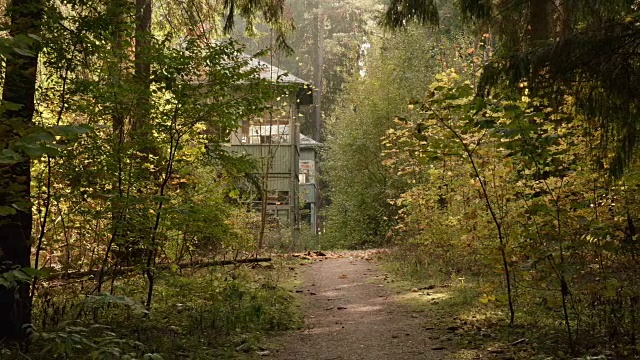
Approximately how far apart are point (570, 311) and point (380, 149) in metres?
18.2

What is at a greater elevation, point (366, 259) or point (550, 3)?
point (550, 3)

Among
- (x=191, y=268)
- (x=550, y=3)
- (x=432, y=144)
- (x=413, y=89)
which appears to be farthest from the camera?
(x=413, y=89)

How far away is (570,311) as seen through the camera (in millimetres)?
7188

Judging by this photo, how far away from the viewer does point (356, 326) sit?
7.98 m

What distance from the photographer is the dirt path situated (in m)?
6.52

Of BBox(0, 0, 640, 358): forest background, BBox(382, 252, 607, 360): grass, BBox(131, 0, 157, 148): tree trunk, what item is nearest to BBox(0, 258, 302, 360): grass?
BBox(0, 0, 640, 358): forest background

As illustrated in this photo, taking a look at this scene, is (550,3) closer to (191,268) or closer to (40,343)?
(191,268)

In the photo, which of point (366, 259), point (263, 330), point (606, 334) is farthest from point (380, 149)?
point (606, 334)

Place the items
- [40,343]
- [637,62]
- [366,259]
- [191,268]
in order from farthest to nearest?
[366,259] → [191,268] → [40,343] → [637,62]

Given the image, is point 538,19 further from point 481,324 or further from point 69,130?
point 69,130

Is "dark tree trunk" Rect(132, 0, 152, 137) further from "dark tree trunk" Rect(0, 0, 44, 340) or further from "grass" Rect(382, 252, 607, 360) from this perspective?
"grass" Rect(382, 252, 607, 360)

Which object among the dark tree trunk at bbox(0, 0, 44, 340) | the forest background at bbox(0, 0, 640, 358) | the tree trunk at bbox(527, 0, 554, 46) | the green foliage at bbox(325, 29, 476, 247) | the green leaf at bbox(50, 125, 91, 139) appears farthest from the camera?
the green foliage at bbox(325, 29, 476, 247)

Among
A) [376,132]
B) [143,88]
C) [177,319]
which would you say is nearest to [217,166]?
[143,88]

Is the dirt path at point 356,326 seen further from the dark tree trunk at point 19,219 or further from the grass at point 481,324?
the dark tree trunk at point 19,219
